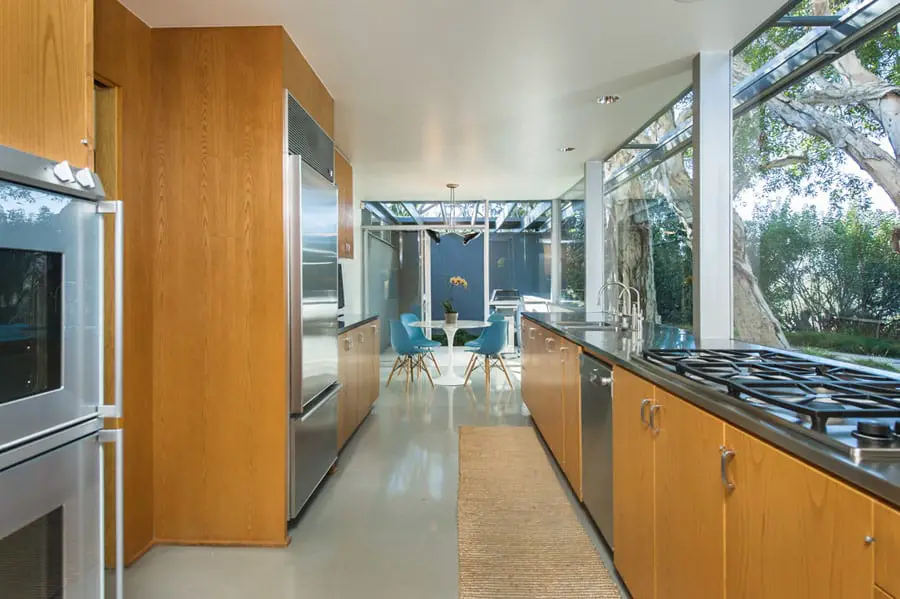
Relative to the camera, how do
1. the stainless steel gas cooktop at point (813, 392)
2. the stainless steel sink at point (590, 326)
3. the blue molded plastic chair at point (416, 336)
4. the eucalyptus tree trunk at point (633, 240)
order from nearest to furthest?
the stainless steel gas cooktop at point (813, 392)
the stainless steel sink at point (590, 326)
the eucalyptus tree trunk at point (633, 240)
the blue molded plastic chair at point (416, 336)

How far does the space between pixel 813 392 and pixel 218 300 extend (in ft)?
8.08

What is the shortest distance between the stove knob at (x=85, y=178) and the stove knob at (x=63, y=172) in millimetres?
40

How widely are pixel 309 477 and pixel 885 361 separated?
2.73 m

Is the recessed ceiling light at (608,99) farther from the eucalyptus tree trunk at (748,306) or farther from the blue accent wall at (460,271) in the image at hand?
the blue accent wall at (460,271)

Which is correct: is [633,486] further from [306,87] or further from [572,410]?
[306,87]

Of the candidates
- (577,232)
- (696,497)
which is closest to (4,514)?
(696,497)

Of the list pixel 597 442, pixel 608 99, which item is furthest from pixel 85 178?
pixel 608 99

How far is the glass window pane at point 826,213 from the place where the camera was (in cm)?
198

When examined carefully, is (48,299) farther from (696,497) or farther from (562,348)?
(562,348)

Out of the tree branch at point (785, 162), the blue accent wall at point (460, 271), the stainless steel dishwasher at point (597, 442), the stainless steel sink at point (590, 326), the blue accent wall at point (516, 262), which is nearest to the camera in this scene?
the stainless steel dishwasher at point (597, 442)

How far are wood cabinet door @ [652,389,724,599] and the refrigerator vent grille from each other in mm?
2171

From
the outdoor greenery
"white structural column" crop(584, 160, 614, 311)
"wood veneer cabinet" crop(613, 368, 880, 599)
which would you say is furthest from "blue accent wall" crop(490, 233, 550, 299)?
"wood veneer cabinet" crop(613, 368, 880, 599)

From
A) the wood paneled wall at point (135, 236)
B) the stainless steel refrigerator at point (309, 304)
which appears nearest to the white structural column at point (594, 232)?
the stainless steel refrigerator at point (309, 304)

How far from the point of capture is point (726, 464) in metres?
1.25
